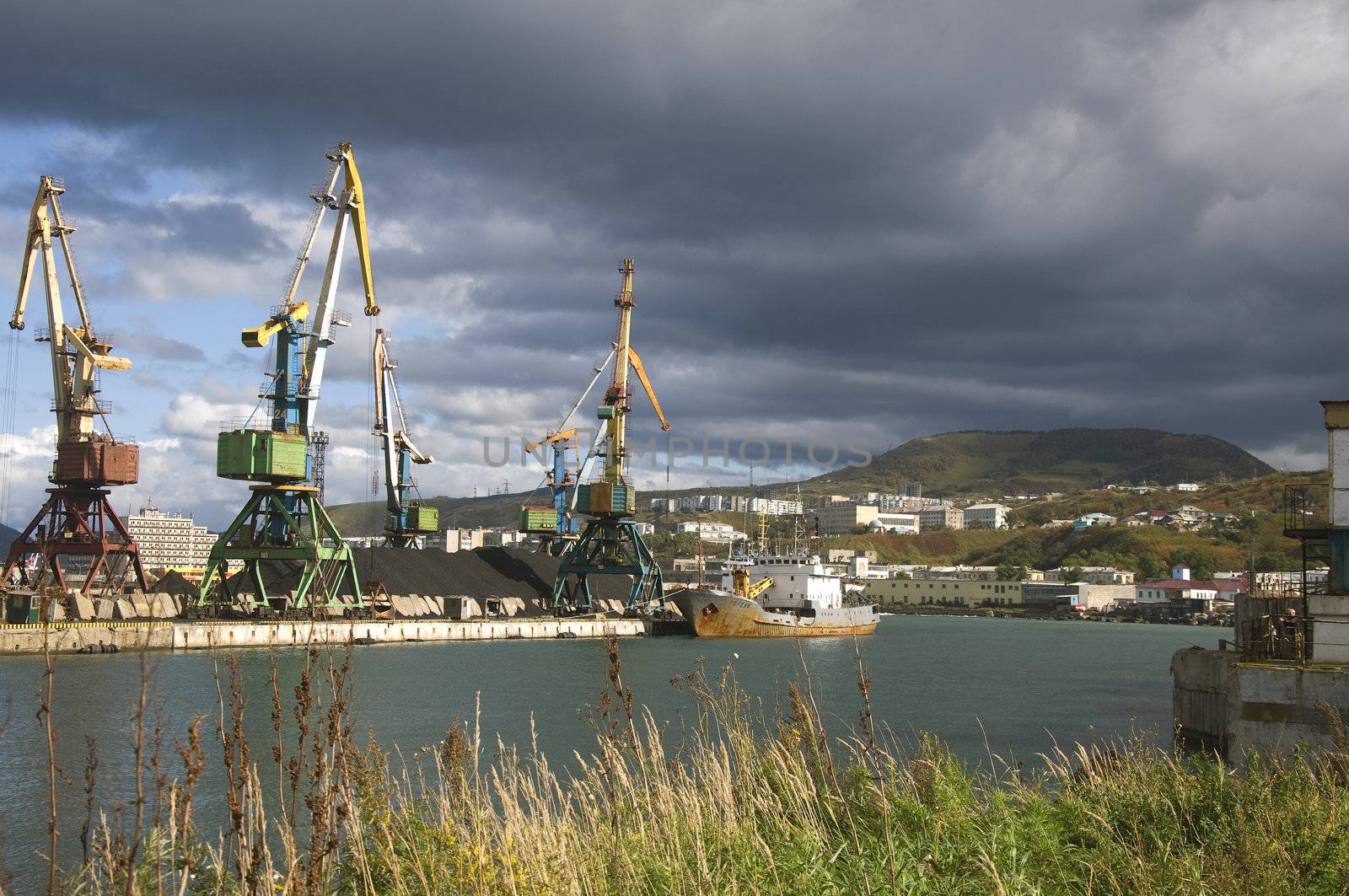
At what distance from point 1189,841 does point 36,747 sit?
19.9 metres

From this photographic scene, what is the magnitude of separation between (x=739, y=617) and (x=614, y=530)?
11.9 meters

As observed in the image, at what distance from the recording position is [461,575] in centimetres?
7088

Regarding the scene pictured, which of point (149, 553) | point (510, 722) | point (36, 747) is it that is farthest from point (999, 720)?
point (149, 553)

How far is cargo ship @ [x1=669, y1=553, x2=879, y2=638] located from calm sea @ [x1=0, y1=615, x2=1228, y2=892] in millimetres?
1885

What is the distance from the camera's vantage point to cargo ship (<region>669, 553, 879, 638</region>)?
203 ft

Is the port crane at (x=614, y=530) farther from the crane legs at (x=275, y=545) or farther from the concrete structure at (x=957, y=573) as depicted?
the concrete structure at (x=957, y=573)

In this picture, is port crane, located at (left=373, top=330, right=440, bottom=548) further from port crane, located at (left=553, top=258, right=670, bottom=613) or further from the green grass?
the green grass

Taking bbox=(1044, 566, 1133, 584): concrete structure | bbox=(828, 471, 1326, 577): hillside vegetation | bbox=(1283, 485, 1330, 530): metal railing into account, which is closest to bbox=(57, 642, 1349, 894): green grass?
bbox=(1283, 485, 1330, 530): metal railing

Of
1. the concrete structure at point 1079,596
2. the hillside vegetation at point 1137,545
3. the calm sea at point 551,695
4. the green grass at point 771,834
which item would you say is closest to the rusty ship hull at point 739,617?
the calm sea at point 551,695

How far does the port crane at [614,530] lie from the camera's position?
68312mm

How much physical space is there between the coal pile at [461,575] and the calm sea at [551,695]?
10.1 meters

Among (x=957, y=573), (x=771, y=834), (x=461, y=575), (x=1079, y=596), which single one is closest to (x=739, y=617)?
(x=461, y=575)

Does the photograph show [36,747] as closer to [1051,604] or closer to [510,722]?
[510,722]

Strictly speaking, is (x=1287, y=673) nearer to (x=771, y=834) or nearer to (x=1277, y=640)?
(x=1277, y=640)
